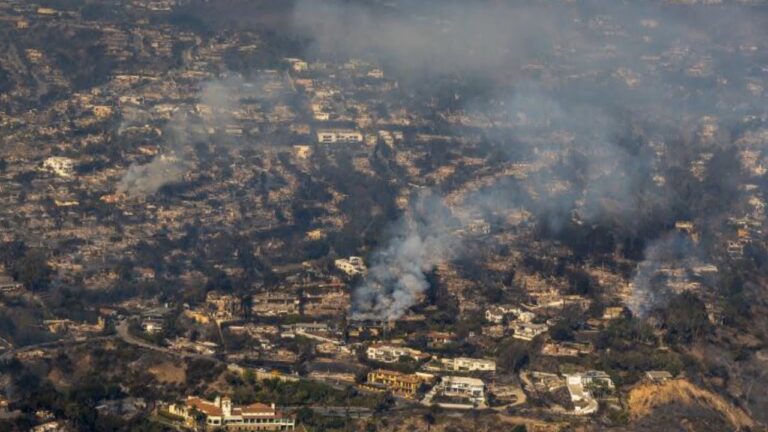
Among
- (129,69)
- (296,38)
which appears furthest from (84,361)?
(296,38)

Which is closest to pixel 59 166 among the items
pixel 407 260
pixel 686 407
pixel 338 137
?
pixel 338 137

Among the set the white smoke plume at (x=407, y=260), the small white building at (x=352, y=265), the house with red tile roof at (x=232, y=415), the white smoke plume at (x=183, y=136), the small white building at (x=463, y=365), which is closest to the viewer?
the house with red tile roof at (x=232, y=415)

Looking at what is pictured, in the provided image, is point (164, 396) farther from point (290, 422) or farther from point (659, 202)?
point (659, 202)

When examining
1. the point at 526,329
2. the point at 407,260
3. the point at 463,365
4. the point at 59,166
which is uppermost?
the point at 463,365

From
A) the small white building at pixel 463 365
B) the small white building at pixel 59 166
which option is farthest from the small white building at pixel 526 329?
the small white building at pixel 59 166

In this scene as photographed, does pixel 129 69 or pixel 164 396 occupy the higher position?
pixel 164 396

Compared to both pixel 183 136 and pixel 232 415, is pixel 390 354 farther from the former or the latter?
pixel 183 136

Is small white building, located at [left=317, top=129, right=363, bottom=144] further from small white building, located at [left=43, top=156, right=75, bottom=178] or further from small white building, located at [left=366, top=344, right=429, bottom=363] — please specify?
small white building, located at [left=366, top=344, right=429, bottom=363]

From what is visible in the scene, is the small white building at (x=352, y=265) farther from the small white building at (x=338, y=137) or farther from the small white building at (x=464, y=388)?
the small white building at (x=338, y=137)

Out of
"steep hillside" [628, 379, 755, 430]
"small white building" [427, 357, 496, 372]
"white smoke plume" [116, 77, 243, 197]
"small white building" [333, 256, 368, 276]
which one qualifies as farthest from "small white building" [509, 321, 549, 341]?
"white smoke plume" [116, 77, 243, 197]

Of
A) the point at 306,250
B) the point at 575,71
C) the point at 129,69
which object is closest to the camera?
the point at 306,250

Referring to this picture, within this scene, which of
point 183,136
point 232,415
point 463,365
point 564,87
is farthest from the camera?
point 564,87
